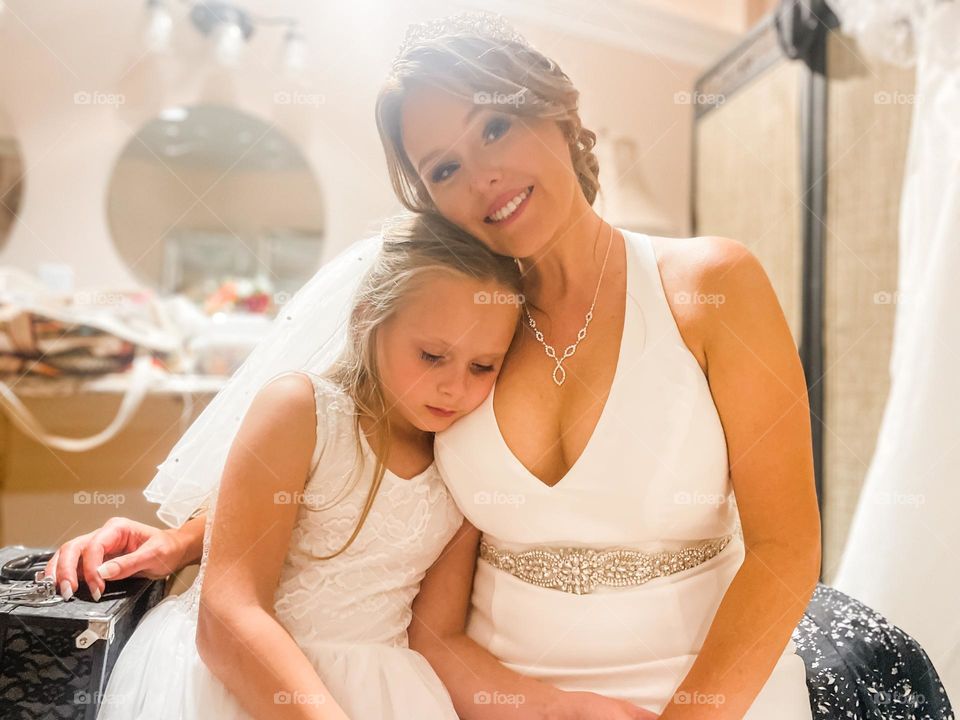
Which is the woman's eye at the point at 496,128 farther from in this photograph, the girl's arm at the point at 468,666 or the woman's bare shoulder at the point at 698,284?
the girl's arm at the point at 468,666

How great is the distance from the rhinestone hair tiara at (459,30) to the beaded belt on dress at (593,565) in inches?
25.4

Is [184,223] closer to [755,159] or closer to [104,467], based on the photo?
[104,467]

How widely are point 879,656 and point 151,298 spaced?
7.53 ft

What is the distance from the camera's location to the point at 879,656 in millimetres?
882

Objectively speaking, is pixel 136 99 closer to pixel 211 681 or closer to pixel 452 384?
pixel 452 384

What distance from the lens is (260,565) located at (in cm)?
80

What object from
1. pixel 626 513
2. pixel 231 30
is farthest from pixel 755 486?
pixel 231 30

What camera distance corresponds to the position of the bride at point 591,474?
85 cm

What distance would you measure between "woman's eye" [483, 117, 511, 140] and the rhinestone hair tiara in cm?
10

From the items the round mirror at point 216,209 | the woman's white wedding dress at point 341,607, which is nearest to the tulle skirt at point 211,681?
the woman's white wedding dress at point 341,607

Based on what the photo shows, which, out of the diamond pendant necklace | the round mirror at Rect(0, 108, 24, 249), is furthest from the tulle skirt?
the round mirror at Rect(0, 108, 24, 249)

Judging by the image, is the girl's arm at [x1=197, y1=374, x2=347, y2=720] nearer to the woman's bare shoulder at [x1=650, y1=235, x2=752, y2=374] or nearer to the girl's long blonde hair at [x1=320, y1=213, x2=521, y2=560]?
the girl's long blonde hair at [x1=320, y1=213, x2=521, y2=560]

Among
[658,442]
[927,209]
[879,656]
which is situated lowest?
[879,656]

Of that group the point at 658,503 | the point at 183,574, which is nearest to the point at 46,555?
the point at 183,574
